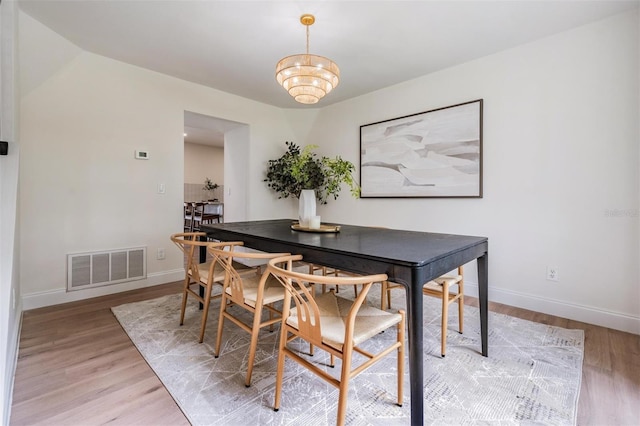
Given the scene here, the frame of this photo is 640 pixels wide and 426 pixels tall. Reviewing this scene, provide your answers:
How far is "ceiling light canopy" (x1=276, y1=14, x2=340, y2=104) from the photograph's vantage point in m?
2.02

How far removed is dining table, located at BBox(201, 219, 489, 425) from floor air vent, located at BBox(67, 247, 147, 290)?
67.4 inches

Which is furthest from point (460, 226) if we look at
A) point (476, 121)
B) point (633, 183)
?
point (633, 183)

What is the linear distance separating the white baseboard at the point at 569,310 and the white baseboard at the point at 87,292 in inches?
139

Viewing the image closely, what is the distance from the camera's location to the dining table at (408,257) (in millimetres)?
1182

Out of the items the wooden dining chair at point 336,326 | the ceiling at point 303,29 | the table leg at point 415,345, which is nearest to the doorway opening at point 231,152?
the ceiling at point 303,29

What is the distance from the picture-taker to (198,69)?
3.19 m

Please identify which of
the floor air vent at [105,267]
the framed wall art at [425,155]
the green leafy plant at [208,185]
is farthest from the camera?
the green leafy plant at [208,185]

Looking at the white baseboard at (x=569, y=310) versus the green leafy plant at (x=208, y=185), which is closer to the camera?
the white baseboard at (x=569, y=310)

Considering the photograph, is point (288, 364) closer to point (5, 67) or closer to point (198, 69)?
point (5, 67)

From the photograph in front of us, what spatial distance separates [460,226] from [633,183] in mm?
1303

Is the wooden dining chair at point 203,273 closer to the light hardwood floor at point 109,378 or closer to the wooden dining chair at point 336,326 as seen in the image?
the light hardwood floor at point 109,378

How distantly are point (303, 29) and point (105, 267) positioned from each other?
2975 millimetres

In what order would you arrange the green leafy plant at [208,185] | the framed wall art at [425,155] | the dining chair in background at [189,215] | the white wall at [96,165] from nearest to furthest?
the white wall at [96,165], the framed wall art at [425,155], the dining chair in background at [189,215], the green leafy plant at [208,185]

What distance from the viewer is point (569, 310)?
8.18 ft
